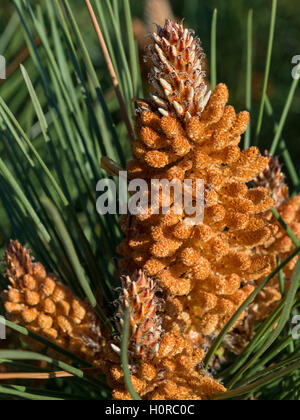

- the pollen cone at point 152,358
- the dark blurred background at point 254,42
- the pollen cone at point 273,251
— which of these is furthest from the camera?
the dark blurred background at point 254,42

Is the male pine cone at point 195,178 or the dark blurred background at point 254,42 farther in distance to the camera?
the dark blurred background at point 254,42

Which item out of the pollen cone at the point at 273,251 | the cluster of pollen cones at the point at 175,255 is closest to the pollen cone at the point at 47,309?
the cluster of pollen cones at the point at 175,255

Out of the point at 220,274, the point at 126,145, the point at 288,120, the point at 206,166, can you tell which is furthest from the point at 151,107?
the point at 288,120

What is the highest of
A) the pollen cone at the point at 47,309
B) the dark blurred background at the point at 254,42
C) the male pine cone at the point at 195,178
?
the dark blurred background at the point at 254,42

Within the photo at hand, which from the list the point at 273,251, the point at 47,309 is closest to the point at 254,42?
the point at 273,251

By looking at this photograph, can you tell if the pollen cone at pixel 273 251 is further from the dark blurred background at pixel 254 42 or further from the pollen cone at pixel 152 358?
the dark blurred background at pixel 254 42

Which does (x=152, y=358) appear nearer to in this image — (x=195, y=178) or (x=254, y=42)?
(x=195, y=178)

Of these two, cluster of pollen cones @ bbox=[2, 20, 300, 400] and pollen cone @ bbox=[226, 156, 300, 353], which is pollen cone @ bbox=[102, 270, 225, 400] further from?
pollen cone @ bbox=[226, 156, 300, 353]

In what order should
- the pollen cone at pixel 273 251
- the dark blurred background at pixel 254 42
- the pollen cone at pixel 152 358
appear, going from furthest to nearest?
the dark blurred background at pixel 254 42
the pollen cone at pixel 273 251
the pollen cone at pixel 152 358
